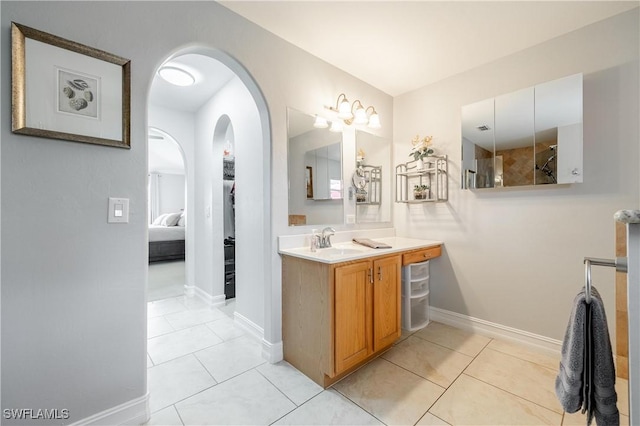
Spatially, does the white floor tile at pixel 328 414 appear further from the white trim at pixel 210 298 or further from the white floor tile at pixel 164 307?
the white floor tile at pixel 164 307

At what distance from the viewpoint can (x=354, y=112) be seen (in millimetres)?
2619

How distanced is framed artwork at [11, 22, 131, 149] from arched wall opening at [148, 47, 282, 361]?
1.26 ft

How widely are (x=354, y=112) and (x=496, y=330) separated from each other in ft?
7.94

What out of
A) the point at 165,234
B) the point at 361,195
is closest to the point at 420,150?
the point at 361,195

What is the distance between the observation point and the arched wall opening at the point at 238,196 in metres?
2.02

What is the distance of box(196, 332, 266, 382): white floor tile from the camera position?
1.87m

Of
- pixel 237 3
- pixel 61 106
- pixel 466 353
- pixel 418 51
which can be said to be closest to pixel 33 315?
pixel 61 106

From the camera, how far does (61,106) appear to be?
1236 mm

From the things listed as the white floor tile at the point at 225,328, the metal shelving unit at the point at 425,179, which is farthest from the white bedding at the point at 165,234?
the metal shelving unit at the point at 425,179

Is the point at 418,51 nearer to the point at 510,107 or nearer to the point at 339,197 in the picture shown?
the point at 510,107

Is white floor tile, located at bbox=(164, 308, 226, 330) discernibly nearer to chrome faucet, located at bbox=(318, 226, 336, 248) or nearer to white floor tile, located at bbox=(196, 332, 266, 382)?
white floor tile, located at bbox=(196, 332, 266, 382)

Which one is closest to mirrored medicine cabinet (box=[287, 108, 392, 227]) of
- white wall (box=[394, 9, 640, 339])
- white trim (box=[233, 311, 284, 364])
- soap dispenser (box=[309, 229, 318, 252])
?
soap dispenser (box=[309, 229, 318, 252])

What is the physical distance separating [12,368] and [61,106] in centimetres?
119

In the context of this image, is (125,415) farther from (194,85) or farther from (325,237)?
(194,85)
